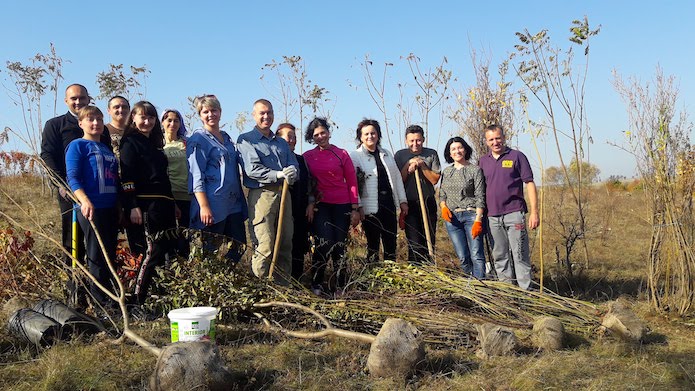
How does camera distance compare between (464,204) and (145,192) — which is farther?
(464,204)

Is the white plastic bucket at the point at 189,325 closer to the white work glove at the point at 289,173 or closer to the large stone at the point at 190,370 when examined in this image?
the large stone at the point at 190,370

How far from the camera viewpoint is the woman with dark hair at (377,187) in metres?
5.13

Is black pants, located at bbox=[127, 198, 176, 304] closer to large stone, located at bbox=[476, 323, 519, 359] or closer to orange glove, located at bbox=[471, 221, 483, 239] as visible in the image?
large stone, located at bbox=[476, 323, 519, 359]

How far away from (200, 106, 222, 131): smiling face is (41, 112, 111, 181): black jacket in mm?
838

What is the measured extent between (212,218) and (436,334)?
196 cm

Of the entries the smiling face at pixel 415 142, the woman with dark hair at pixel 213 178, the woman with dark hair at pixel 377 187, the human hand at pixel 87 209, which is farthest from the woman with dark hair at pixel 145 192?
the smiling face at pixel 415 142

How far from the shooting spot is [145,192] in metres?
4.25

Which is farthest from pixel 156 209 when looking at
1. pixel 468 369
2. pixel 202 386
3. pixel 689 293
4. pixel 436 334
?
pixel 689 293

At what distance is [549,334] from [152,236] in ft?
10.0

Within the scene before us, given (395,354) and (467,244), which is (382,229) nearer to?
(467,244)

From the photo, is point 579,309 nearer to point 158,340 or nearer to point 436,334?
point 436,334

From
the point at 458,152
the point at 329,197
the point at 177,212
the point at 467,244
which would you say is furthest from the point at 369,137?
the point at 177,212

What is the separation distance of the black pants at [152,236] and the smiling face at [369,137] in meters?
1.93

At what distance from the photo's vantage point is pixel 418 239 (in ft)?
17.5
